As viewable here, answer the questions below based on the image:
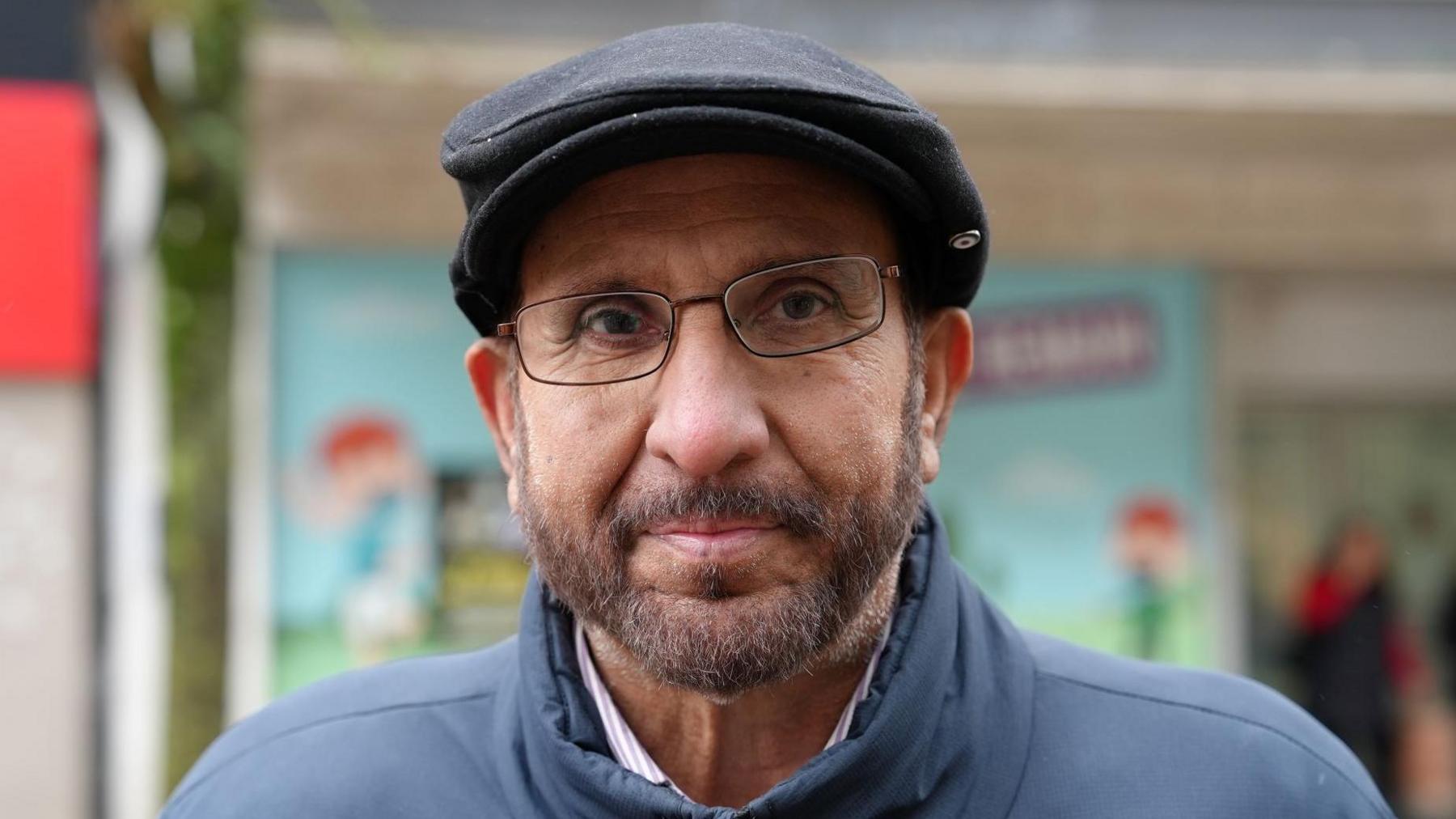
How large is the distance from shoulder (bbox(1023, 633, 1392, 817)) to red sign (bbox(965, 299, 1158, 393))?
5.77 meters

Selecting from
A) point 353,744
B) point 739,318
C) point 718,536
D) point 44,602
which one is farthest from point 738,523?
point 44,602

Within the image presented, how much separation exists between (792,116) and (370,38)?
3.61m

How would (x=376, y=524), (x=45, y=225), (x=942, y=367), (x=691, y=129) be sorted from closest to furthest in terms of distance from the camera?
→ (x=691, y=129) < (x=942, y=367) < (x=45, y=225) < (x=376, y=524)

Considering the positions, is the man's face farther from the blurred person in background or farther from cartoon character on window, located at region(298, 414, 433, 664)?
the blurred person in background

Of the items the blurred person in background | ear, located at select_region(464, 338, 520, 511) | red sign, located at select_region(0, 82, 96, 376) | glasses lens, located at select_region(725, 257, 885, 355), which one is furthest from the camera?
the blurred person in background

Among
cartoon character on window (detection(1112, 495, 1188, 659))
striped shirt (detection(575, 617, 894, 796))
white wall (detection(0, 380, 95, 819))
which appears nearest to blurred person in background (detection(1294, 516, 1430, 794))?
cartoon character on window (detection(1112, 495, 1188, 659))

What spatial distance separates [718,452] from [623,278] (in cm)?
27

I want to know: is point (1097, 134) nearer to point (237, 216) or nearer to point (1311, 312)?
point (1311, 312)

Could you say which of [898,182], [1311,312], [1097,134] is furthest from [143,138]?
[1311,312]

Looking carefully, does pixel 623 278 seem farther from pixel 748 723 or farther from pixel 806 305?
pixel 748 723

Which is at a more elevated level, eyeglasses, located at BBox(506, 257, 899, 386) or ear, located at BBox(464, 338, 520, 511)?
eyeglasses, located at BBox(506, 257, 899, 386)

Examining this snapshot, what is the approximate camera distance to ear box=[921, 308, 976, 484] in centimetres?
200

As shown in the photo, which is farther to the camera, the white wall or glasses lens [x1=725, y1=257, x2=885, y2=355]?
the white wall

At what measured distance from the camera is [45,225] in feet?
21.7
